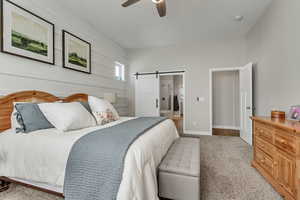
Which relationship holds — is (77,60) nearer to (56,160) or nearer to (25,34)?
(25,34)

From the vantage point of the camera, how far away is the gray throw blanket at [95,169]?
44.4 inches

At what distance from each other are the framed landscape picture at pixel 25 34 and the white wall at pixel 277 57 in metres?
3.79

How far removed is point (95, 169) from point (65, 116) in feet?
3.09

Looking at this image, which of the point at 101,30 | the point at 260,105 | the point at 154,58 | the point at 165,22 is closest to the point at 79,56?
the point at 101,30

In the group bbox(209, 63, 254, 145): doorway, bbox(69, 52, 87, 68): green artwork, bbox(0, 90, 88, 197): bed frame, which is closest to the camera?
bbox(0, 90, 88, 197): bed frame

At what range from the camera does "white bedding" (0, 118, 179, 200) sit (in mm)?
1116

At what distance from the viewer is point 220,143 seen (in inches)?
138

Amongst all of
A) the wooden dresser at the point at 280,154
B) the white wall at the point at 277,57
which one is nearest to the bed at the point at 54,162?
the wooden dresser at the point at 280,154

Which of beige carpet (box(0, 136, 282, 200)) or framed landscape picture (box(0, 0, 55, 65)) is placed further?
framed landscape picture (box(0, 0, 55, 65))

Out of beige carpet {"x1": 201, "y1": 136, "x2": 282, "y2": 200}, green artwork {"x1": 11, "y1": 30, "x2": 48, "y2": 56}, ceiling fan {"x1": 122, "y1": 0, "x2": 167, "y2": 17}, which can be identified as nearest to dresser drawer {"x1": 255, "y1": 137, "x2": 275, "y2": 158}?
beige carpet {"x1": 201, "y1": 136, "x2": 282, "y2": 200}

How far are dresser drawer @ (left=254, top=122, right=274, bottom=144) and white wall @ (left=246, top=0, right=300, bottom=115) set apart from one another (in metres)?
0.55

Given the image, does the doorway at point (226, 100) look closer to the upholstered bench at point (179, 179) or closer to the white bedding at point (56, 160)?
the upholstered bench at point (179, 179)

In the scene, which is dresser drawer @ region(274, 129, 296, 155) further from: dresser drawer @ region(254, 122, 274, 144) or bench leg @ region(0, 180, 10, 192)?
bench leg @ region(0, 180, 10, 192)

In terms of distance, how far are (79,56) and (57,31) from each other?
0.58 m
